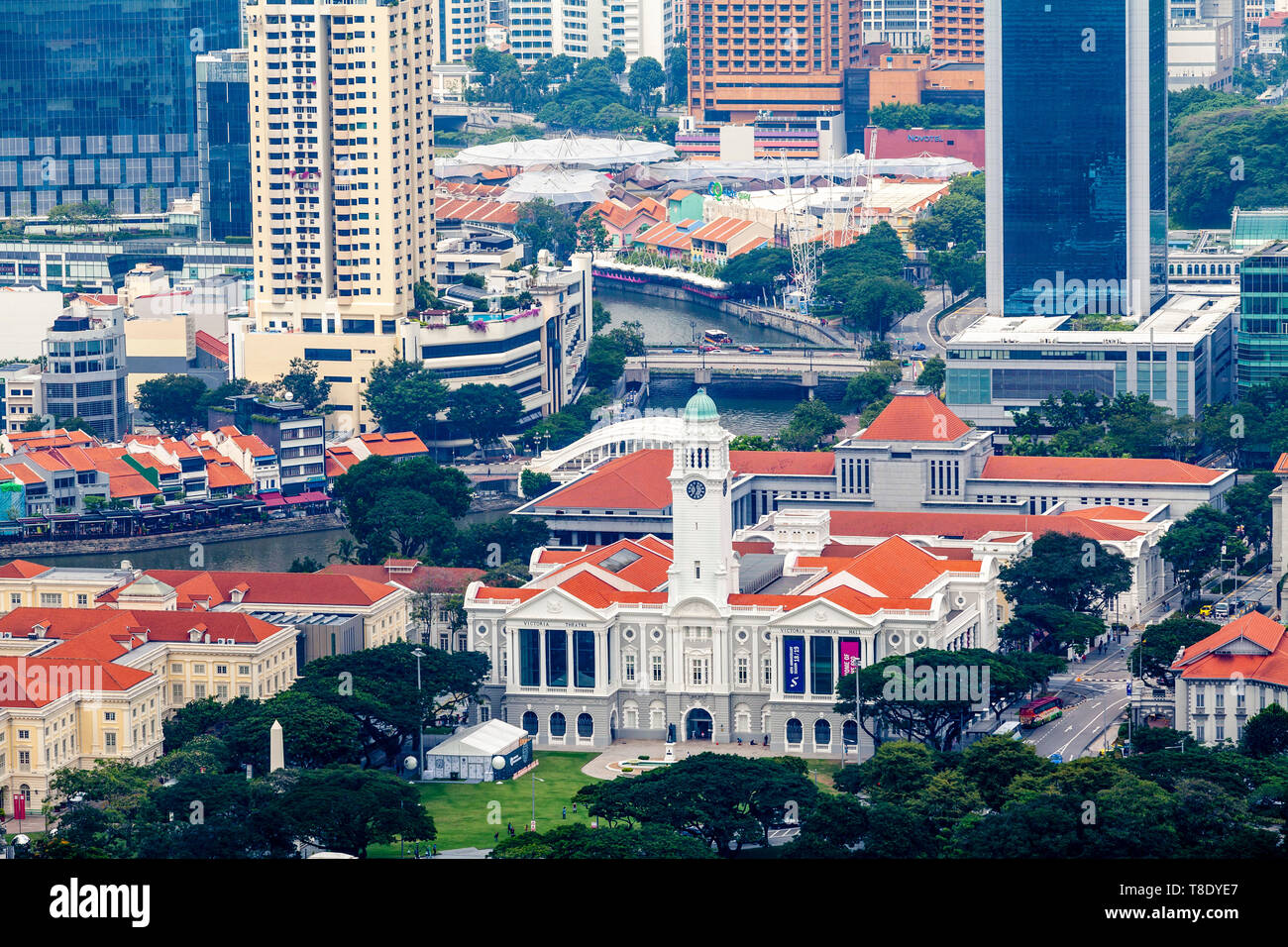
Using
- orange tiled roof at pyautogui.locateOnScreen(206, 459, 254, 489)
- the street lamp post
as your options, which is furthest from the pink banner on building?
orange tiled roof at pyautogui.locateOnScreen(206, 459, 254, 489)

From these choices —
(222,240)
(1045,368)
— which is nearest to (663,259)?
(222,240)

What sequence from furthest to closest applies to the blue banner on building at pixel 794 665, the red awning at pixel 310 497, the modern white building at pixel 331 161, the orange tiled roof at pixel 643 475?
the modern white building at pixel 331 161, the red awning at pixel 310 497, the orange tiled roof at pixel 643 475, the blue banner on building at pixel 794 665

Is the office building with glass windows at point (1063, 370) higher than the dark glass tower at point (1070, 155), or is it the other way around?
the dark glass tower at point (1070, 155)

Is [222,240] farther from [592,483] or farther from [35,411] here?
[592,483]

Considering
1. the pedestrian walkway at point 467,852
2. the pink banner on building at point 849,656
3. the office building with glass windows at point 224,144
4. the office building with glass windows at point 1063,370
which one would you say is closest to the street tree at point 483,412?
the office building with glass windows at point 1063,370

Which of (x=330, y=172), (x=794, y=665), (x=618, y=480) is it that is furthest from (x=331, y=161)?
(x=794, y=665)

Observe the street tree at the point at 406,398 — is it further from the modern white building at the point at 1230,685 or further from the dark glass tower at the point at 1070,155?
the modern white building at the point at 1230,685
